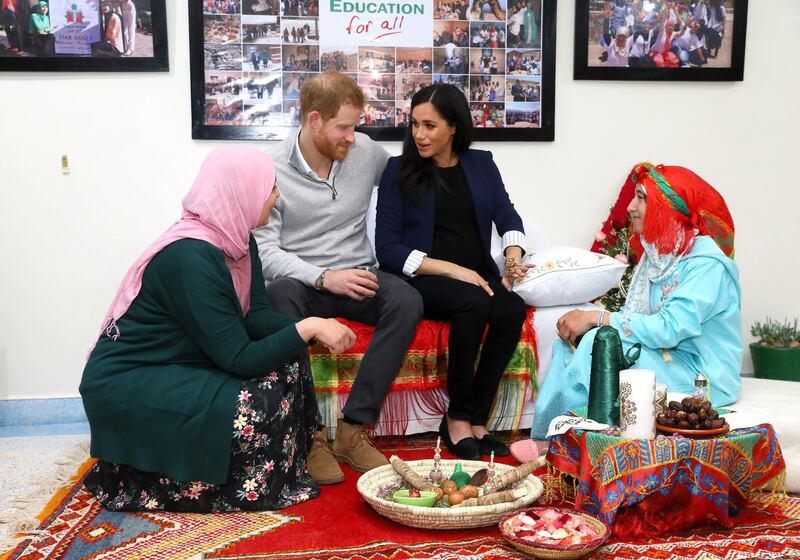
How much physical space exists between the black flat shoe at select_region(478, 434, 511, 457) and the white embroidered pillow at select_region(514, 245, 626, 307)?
0.56 meters

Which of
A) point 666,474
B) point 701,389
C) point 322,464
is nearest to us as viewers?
point 666,474

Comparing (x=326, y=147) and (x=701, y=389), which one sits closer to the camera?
(x=701, y=389)

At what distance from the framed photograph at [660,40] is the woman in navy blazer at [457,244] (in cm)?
82

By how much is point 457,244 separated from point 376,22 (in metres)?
1.07

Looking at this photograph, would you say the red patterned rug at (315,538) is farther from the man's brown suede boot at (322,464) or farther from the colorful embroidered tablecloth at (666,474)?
the man's brown suede boot at (322,464)

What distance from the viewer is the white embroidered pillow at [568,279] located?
3.19m

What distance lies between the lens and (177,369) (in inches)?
93.6

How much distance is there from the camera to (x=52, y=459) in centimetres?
300

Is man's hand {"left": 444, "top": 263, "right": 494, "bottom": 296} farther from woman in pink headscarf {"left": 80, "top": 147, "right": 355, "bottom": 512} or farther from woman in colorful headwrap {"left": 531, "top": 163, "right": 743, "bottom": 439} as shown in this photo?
woman in pink headscarf {"left": 80, "top": 147, "right": 355, "bottom": 512}

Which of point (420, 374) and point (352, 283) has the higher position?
point (352, 283)

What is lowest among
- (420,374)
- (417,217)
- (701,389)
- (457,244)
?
(420,374)

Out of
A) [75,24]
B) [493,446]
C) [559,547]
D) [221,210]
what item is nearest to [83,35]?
[75,24]

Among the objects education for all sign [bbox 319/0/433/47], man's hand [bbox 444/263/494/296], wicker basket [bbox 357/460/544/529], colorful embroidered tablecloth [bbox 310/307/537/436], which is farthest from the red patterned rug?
education for all sign [bbox 319/0/433/47]

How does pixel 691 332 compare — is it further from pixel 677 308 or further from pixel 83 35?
pixel 83 35
